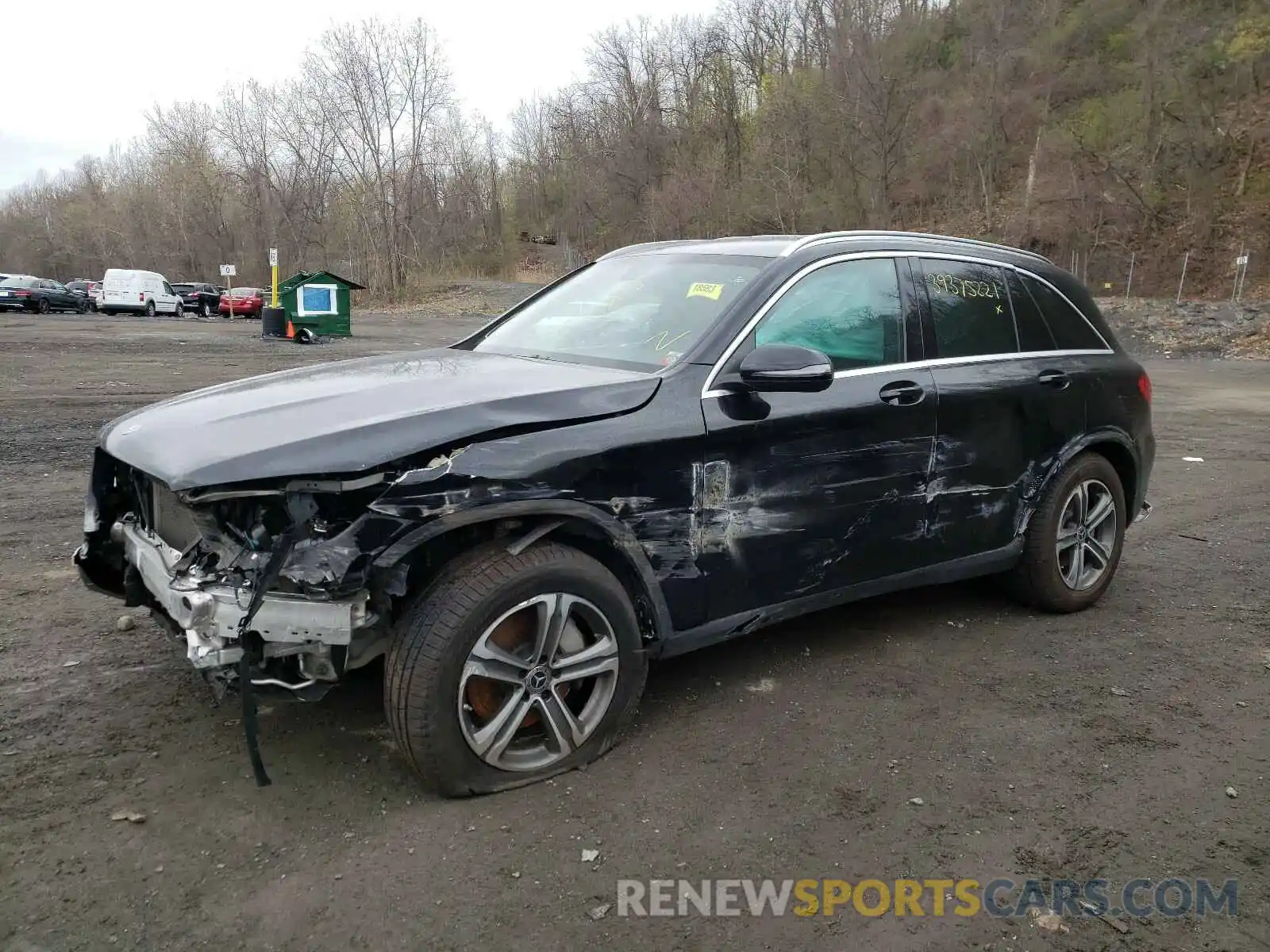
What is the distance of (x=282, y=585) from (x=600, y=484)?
3.30 feet

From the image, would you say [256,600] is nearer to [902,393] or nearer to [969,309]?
[902,393]

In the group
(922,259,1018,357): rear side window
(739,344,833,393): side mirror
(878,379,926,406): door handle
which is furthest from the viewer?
(922,259,1018,357): rear side window

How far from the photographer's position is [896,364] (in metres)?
3.89

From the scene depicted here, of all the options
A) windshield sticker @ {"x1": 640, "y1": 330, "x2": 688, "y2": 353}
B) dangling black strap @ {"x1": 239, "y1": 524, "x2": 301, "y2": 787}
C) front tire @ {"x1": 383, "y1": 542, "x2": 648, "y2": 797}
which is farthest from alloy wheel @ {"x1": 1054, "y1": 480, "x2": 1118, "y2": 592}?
dangling black strap @ {"x1": 239, "y1": 524, "x2": 301, "y2": 787}

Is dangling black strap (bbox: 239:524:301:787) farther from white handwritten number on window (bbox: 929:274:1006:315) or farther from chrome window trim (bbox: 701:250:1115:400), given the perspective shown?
white handwritten number on window (bbox: 929:274:1006:315)

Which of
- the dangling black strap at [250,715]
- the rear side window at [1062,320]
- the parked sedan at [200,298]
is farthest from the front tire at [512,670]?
the parked sedan at [200,298]

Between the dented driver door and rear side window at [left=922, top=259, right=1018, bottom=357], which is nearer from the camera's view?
the dented driver door

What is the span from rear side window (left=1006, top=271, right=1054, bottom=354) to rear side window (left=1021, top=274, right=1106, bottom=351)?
4 centimetres

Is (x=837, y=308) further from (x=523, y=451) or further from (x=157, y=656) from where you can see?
(x=157, y=656)

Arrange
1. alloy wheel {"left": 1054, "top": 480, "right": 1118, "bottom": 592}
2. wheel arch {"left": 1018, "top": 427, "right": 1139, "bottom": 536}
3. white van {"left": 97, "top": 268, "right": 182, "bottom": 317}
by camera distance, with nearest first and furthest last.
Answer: wheel arch {"left": 1018, "top": 427, "right": 1139, "bottom": 536}
alloy wheel {"left": 1054, "top": 480, "right": 1118, "bottom": 592}
white van {"left": 97, "top": 268, "right": 182, "bottom": 317}

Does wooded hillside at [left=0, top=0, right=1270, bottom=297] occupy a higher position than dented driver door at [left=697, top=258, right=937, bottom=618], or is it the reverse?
wooded hillside at [left=0, top=0, right=1270, bottom=297]

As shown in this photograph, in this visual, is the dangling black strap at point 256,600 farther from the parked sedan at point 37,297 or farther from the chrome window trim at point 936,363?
the parked sedan at point 37,297

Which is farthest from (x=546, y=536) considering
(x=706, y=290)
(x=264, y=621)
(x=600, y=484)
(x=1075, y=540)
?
(x=1075, y=540)

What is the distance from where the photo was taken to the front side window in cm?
361
